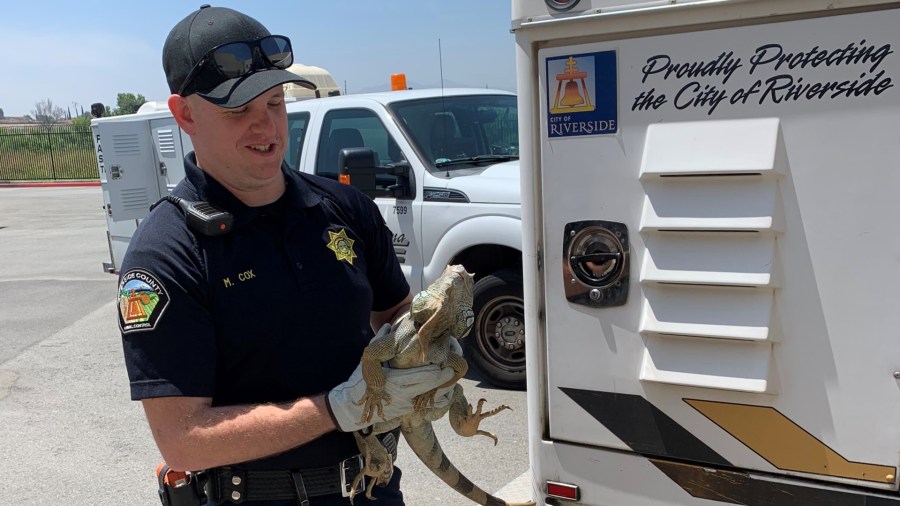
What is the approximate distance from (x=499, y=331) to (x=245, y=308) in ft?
11.5

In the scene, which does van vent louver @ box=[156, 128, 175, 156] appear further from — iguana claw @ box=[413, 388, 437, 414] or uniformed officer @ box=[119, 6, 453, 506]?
iguana claw @ box=[413, 388, 437, 414]

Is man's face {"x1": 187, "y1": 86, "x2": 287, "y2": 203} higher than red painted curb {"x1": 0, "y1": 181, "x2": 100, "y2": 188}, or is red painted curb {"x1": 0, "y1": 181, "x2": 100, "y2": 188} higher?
man's face {"x1": 187, "y1": 86, "x2": 287, "y2": 203}

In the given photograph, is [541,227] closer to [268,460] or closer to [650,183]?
[650,183]

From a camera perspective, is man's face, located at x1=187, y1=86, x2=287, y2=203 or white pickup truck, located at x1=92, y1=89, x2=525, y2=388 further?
white pickup truck, located at x1=92, y1=89, x2=525, y2=388

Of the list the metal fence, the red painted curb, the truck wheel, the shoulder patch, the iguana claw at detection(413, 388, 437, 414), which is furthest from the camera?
the metal fence

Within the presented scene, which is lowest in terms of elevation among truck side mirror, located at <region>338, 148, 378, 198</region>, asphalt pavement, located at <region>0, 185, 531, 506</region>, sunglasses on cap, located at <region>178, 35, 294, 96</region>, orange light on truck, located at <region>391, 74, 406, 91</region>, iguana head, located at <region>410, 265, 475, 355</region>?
asphalt pavement, located at <region>0, 185, 531, 506</region>

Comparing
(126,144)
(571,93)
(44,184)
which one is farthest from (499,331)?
(44,184)

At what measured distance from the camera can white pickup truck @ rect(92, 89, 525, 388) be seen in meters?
5.17

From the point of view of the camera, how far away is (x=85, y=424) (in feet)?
17.4

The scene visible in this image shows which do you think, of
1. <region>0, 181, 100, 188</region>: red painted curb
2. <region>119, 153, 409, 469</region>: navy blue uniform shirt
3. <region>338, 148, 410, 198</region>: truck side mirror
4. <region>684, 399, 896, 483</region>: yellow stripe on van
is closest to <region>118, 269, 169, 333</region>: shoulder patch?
<region>119, 153, 409, 469</region>: navy blue uniform shirt

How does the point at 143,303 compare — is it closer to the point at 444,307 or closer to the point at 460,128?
the point at 444,307

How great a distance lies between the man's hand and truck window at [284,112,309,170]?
181 inches

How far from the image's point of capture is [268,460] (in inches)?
77.4

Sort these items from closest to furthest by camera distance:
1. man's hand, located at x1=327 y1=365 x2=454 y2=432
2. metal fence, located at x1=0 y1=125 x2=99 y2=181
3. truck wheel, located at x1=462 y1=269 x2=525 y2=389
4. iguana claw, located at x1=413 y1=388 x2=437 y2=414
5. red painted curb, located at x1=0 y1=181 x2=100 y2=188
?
man's hand, located at x1=327 y1=365 x2=454 y2=432 → iguana claw, located at x1=413 y1=388 x2=437 y2=414 → truck wheel, located at x1=462 y1=269 x2=525 y2=389 → red painted curb, located at x1=0 y1=181 x2=100 y2=188 → metal fence, located at x1=0 y1=125 x2=99 y2=181
